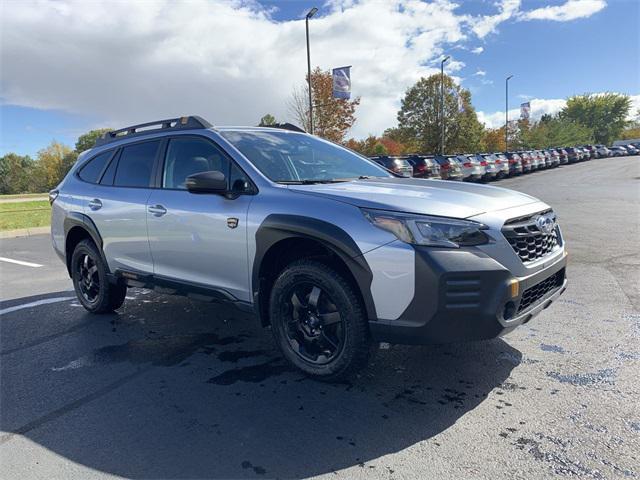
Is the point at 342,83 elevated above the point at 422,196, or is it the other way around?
the point at 342,83

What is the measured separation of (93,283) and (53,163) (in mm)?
96658

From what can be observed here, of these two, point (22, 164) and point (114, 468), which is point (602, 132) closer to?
point (114, 468)

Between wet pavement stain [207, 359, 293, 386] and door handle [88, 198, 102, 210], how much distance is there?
2.38m

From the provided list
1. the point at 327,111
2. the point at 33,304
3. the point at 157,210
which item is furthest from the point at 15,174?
the point at 157,210

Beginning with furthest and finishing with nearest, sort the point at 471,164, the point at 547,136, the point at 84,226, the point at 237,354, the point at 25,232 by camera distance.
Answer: the point at 547,136
the point at 471,164
the point at 25,232
the point at 84,226
the point at 237,354

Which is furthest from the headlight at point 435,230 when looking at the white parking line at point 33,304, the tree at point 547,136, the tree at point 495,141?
the tree at point 495,141

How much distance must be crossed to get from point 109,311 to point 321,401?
312 cm

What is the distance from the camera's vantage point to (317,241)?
9.86 ft

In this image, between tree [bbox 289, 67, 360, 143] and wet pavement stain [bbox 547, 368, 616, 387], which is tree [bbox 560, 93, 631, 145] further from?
wet pavement stain [bbox 547, 368, 616, 387]

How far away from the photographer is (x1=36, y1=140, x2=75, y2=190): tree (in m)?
85.8

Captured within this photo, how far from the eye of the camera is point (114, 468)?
7.79 feet

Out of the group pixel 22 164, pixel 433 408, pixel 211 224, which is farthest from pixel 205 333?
pixel 22 164

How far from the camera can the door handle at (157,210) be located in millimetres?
3957

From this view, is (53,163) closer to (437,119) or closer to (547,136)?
(437,119)
